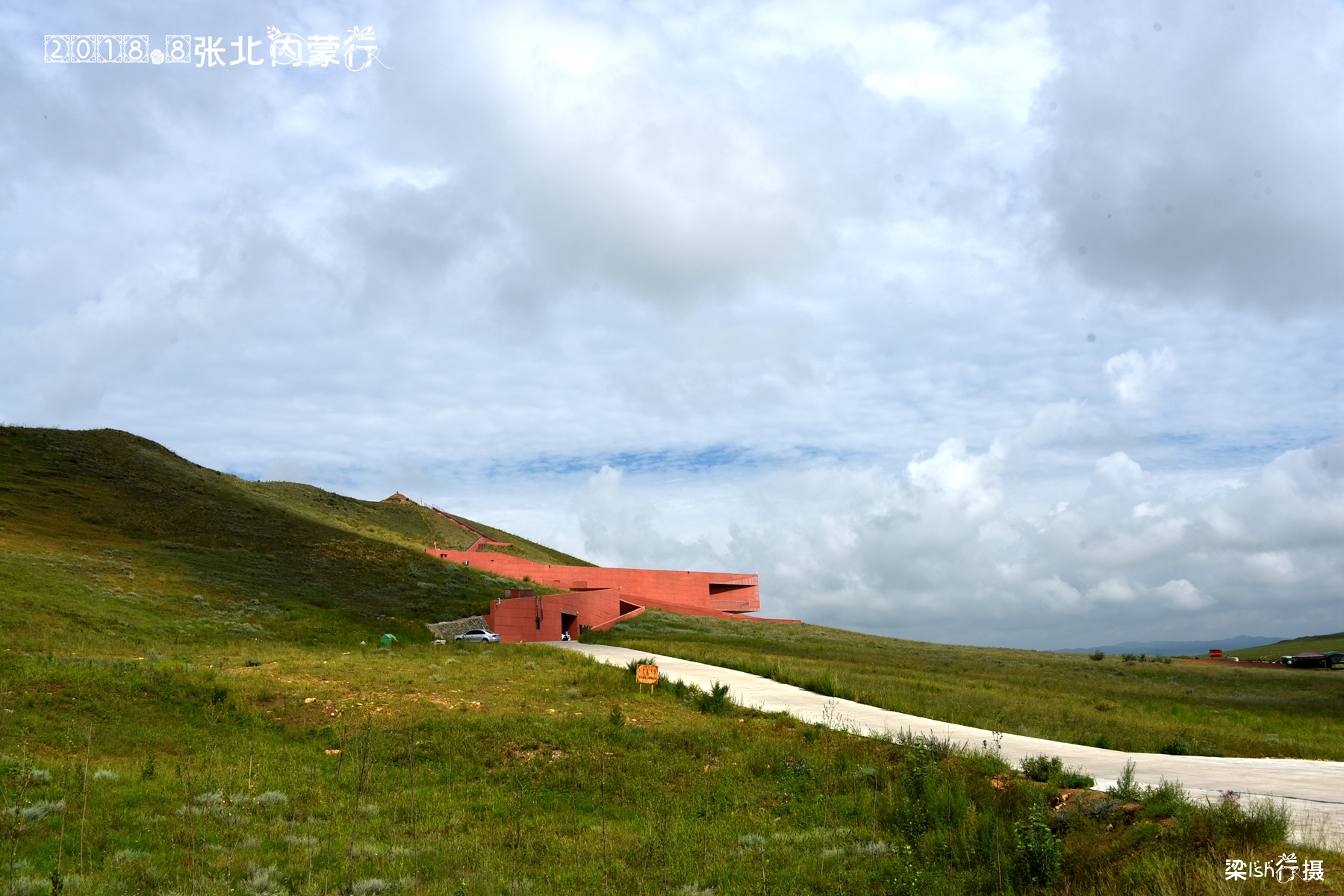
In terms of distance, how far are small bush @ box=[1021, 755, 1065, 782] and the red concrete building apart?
40.2m

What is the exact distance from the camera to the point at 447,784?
1343 centimetres

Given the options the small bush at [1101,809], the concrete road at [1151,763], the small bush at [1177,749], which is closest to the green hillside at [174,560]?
the concrete road at [1151,763]

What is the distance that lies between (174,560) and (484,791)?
133ft

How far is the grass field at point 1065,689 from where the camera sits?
→ 1916cm

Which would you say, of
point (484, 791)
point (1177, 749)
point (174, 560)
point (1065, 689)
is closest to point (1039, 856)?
point (484, 791)

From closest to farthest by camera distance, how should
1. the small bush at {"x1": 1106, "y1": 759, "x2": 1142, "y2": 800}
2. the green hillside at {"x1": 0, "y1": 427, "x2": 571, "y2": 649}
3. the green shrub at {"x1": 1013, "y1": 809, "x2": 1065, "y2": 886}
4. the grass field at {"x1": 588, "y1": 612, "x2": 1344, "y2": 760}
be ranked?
the green shrub at {"x1": 1013, "y1": 809, "x2": 1065, "y2": 886} < the small bush at {"x1": 1106, "y1": 759, "x2": 1142, "y2": 800} < the grass field at {"x1": 588, "y1": 612, "x2": 1344, "y2": 760} < the green hillside at {"x1": 0, "y1": 427, "x2": 571, "y2": 649}

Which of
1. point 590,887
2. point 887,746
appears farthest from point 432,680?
point 590,887

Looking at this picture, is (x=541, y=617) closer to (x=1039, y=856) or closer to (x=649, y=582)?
(x=649, y=582)

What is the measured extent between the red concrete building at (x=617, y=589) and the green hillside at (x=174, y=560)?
6306mm

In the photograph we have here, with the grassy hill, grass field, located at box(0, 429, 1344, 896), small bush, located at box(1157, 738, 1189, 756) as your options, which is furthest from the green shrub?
the grassy hill

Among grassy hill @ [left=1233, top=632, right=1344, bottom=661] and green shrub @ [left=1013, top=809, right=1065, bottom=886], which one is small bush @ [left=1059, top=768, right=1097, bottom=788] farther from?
grassy hill @ [left=1233, top=632, right=1344, bottom=661]

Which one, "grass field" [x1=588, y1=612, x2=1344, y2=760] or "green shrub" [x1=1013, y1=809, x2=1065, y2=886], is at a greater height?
"green shrub" [x1=1013, y1=809, x2=1065, y2=886]

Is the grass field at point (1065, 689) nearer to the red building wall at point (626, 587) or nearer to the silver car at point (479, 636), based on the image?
the red building wall at point (626, 587)

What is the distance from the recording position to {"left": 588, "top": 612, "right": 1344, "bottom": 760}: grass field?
19.2 m
